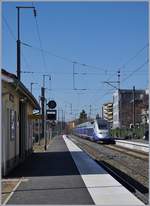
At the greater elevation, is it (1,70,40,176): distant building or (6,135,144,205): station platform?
(1,70,40,176): distant building

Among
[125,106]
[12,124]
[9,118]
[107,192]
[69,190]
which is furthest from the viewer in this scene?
[125,106]

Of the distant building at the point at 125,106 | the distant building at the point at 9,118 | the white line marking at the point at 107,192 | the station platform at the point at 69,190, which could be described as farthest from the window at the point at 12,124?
the distant building at the point at 125,106

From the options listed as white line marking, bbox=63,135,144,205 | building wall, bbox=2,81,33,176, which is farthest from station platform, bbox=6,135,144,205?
building wall, bbox=2,81,33,176

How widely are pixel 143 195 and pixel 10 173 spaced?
7.24 metres

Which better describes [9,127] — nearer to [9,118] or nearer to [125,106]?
[9,118]

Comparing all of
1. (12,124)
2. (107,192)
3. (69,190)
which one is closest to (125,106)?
(12,124)

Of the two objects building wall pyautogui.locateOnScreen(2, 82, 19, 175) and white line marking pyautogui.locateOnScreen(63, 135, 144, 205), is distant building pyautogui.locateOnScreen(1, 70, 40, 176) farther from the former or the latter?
white line marking pyautogui.locateOnScreen(63, 135, 144, 205)

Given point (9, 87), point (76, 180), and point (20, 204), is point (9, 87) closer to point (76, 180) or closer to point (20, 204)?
point (76, 180)

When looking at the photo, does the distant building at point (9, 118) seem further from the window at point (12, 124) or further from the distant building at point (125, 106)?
the distant building at point (125, 106)

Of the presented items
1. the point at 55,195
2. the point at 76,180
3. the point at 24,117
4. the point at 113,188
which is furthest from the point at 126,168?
the point at 55,195

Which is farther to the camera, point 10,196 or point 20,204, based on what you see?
point 10,196

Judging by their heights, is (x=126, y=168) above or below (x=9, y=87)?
below

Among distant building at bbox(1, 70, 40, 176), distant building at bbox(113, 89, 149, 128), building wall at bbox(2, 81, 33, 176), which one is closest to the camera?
distant building at bbox(1, 70, 40, 176)

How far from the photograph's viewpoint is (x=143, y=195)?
14258 millimetres
